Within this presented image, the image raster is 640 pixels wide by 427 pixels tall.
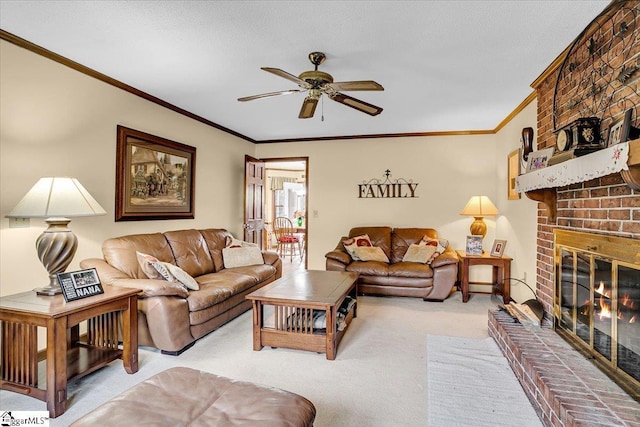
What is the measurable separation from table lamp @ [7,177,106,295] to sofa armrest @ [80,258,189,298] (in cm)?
33

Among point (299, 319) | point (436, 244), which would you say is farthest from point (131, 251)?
point (436, 244)

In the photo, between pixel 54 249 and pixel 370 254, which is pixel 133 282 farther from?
pixel 370 254

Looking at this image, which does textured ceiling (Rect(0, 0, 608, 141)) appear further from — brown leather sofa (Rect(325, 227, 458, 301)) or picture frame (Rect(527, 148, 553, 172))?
brown leather sofa (Rect(325, 227, 458, 301))

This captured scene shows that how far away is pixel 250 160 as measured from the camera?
541cm

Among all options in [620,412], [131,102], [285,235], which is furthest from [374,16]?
[285,235]

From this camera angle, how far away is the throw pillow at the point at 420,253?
4.60 meters

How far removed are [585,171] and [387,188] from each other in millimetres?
3749

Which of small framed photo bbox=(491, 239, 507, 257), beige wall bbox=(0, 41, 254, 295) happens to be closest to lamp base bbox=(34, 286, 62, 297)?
beige wall bbox=(0, 41, 254, 295)

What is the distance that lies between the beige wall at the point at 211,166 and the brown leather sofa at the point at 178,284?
0.27 metres

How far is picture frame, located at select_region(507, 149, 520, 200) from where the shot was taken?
161 inches

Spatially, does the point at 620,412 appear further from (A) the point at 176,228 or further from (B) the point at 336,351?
(A) the point at 176,228

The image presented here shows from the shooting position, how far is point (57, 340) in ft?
6.33

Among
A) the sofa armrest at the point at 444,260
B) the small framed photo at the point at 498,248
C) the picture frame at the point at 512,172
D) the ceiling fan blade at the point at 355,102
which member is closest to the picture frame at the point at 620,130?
the ceiling fan blade at the point at 355,102

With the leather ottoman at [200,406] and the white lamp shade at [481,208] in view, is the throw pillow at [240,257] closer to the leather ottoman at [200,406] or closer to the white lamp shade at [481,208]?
the leather ottoman at [200,406]
